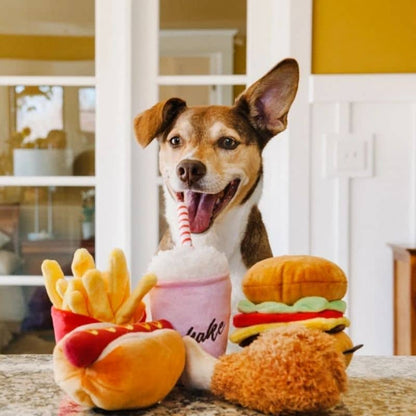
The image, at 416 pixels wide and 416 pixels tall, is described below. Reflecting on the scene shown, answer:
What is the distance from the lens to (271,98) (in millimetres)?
956

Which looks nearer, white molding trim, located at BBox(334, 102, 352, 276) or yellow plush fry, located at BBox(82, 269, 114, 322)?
yellow plush fry, located at BBox(82, 269, 114, 322)

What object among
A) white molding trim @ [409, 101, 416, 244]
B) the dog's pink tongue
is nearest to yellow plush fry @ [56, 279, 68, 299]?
the dog's pink tongue

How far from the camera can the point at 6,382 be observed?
0.66 meters

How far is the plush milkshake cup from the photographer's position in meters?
0.62

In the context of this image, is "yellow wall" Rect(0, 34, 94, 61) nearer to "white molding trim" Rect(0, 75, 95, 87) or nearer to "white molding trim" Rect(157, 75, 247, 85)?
"white molding trim" Rect(0, 75, 95, 87)

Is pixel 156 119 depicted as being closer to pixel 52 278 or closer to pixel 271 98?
pixel 271 98

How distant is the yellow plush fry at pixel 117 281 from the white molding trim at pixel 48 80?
2031 millimetres

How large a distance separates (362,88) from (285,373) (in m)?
1.94

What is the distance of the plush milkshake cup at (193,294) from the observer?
24.3 inches

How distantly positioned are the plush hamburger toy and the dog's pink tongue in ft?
0.72

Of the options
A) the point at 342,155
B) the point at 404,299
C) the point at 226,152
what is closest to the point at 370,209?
the point at 342,155

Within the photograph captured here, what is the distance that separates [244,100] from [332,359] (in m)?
0.50

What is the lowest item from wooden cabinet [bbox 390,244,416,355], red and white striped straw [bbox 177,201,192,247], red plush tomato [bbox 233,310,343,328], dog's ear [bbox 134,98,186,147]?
wooden cabinet [bbox 390,244,416,355]

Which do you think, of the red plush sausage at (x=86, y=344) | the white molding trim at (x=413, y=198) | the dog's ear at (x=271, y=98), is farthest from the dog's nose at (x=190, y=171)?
the white molding trim at (x=413, y=198)
